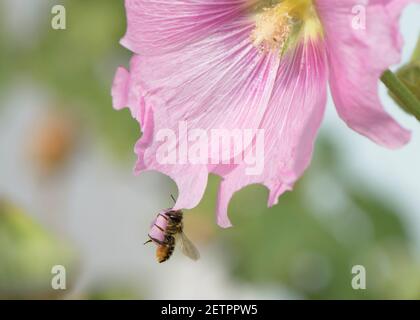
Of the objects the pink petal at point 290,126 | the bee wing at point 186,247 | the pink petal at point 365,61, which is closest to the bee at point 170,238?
the bee wing at point 186,247

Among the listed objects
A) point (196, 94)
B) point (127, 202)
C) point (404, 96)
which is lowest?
point (404, 96)

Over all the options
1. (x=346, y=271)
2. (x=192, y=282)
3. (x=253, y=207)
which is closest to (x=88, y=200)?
(x=192, y=282)

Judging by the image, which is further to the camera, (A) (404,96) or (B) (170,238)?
(B) (170,238)

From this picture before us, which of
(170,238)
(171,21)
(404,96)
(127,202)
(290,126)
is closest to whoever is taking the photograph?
(404,96)

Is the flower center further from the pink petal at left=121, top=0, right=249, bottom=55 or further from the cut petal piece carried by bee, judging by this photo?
the cut petal piece carried by bee

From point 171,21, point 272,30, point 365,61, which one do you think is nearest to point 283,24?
point 272,30

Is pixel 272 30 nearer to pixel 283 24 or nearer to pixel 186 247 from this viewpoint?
pixel 283 24
